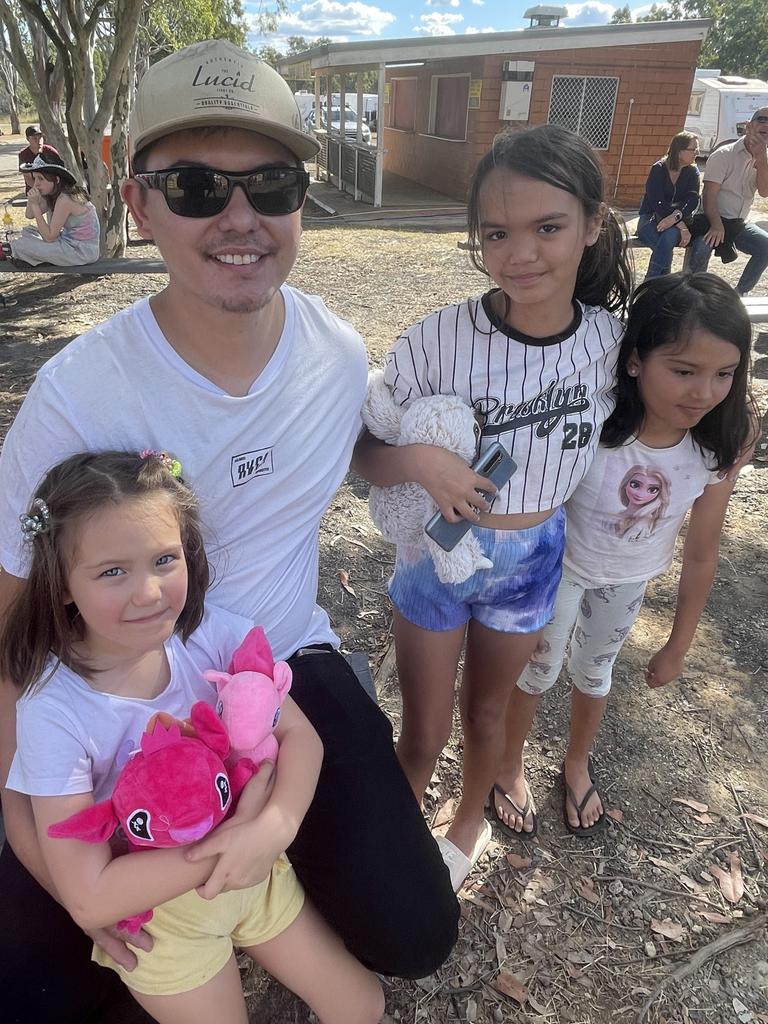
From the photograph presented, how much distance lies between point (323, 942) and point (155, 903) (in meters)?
0.52

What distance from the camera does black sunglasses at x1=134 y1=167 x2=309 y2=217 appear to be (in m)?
1.48

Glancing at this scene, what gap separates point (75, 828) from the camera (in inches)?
48.8

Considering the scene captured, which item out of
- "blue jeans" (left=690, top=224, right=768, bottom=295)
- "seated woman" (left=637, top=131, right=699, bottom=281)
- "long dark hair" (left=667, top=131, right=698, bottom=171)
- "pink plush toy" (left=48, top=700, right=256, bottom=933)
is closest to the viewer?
"pink plush toy" (left=48, top=700, right=256, bottom=933)

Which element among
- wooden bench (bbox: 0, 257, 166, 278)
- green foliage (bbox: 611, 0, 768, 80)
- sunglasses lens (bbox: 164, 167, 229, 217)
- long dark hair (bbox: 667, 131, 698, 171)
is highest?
green foliage (bbox: 611, 0, 768, 80)

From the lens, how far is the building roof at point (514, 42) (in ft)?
43.9

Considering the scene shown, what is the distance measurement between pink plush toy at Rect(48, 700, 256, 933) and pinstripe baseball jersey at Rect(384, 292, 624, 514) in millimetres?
907

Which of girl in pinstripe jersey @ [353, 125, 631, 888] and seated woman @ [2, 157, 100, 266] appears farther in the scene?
seated woman @ [2, 157, 100, 266]

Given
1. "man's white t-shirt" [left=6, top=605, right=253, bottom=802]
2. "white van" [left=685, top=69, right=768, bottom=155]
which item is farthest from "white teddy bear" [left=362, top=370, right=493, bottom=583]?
"white van" [left=685, top=69, right=768, bottom=155]

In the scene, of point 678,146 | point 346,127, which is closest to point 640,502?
point 678,146

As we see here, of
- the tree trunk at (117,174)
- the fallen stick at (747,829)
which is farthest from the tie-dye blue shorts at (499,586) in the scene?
the tree trunk at (117,174)

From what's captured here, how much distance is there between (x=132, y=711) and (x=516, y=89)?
15849 millimetres

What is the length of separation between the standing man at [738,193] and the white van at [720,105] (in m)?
18.2

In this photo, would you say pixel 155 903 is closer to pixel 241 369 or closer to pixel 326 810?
pixel 326 810

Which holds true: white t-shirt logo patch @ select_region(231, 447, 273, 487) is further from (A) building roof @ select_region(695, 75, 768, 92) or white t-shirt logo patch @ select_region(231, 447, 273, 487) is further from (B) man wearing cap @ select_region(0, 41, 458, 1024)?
(A) building roof @ select_region(695, 75, 768, 92)
